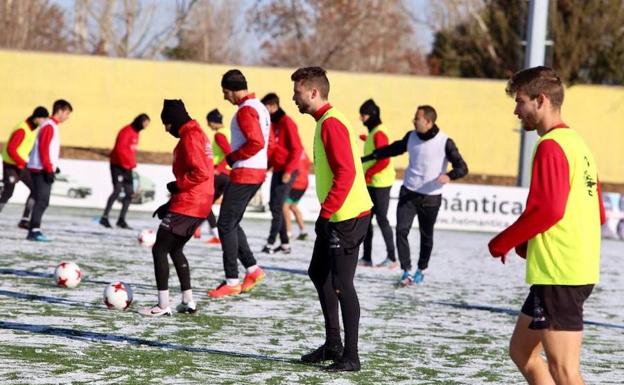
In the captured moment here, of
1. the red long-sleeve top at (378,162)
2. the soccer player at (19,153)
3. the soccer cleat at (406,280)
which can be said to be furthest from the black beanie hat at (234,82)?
the soccer player at (19,153)

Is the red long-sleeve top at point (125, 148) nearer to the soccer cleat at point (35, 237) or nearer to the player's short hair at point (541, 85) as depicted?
the soccer cleat at point (35, 237)

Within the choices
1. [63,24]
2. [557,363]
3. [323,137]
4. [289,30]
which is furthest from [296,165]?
[63,24]

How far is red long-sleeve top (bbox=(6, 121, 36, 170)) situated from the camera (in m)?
16.3

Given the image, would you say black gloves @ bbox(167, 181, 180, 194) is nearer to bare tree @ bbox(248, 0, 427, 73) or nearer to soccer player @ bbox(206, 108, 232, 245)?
soccer player @ bbox(206, 108, 232, 245)

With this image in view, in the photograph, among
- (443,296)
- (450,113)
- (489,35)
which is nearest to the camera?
(443,296)

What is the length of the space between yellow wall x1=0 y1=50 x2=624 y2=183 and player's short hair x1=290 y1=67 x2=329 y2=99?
2853 cm

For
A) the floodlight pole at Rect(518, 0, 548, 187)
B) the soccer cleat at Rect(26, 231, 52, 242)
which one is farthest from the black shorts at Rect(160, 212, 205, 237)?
the floodlight pole at Rect(518, 0, 548, 187)

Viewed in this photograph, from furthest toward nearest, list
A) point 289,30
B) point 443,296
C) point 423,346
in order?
1. point 289,30
2. point 443,296
3. point 423,346

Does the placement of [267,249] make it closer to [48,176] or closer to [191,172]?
[48,176]

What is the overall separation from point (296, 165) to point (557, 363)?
9807mm

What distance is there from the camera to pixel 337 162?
7602 mm

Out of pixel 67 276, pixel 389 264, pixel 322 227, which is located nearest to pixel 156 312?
pixel 67 276

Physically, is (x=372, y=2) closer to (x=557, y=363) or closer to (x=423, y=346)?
(x=423, y=346)

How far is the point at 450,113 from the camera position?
36812 mm
